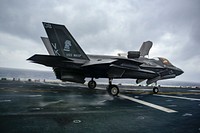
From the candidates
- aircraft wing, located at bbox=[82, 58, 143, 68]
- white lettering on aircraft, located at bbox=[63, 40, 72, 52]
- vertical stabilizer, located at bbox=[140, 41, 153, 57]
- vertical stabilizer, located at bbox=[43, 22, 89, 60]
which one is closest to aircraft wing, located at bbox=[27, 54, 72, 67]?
vertical stabilizer, located at bbox=[43, 22, 89, 60]

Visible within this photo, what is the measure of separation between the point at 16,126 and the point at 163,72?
15265mm

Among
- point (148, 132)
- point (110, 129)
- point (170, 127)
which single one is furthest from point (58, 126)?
point (170, 127)

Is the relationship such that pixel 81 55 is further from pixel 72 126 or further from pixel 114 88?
pixel 72 126

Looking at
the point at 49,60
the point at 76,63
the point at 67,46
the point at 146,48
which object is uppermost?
the point at 146,48

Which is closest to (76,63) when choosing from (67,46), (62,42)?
(67,46)

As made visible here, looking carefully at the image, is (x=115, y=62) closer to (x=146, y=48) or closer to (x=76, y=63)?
(x=76, y=63)

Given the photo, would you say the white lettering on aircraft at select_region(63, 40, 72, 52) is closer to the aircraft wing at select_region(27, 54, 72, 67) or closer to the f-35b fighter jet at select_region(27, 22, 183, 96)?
the f-35b fighter jet at select_region(27, 22, 183, 96)

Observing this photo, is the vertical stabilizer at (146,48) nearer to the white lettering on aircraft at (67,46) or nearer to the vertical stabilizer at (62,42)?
the vertical stabilizer at (62,42)

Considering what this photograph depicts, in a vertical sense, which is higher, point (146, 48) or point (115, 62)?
point (146, 48)

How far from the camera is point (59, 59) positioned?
11383 millimetres

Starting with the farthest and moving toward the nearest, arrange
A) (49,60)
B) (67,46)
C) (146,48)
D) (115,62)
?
1. (146,48)
2. (67,46)
3. (115,62)
4. (49,60)

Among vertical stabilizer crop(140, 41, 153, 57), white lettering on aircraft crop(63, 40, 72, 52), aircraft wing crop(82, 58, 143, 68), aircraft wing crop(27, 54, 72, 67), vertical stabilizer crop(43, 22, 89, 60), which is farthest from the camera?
vertical stabilizer crop(140, 41, 153, 57)

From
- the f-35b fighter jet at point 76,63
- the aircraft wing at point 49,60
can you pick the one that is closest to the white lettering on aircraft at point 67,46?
the f-35b fighter jet at point 76,63

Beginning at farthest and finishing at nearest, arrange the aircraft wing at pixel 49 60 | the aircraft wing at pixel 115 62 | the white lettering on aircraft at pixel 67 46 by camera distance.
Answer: the white lettering on aircraft at pixel 67 46 → the aircraft wing at pixel 115 62 → the aircraft wing at pixel 49 60
